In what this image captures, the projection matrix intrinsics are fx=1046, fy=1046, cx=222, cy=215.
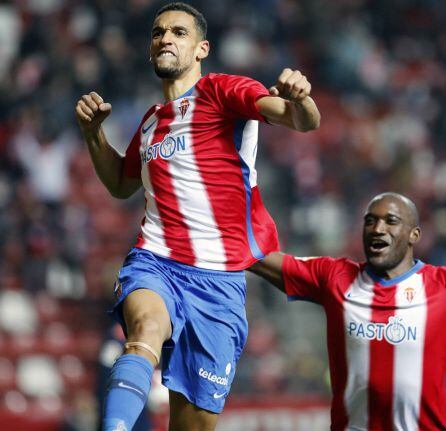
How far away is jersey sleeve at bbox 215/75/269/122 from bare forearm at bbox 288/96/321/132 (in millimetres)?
261

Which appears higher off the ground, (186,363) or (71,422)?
(186,363)

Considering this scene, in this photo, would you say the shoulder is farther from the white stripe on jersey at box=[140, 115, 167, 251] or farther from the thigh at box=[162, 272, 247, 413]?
the white stripe on jersey at box=[140, 115, 167, 251]

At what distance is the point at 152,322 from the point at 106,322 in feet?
20.5

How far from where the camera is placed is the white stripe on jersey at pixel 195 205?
473 cm

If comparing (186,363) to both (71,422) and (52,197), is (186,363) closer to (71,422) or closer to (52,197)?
(71,422)

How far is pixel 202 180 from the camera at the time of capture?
473cm

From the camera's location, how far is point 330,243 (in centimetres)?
1162

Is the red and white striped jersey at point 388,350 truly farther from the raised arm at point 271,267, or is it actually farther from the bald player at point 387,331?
the raised arm at point 271,267

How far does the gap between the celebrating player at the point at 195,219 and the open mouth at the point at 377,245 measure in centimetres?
49

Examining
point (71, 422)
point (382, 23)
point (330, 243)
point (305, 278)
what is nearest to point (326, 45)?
point (382, 23)

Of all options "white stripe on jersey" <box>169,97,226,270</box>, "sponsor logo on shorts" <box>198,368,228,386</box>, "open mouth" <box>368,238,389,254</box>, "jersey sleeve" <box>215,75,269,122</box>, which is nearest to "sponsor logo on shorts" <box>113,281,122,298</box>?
"white stripe on jersey" <box>169,97,226,270</box>

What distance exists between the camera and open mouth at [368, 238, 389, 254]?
5028mm

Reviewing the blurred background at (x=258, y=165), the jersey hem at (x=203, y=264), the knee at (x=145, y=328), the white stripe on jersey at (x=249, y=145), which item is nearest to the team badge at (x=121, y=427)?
the knee at (x=145, y=328)

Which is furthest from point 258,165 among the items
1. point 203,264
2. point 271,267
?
point 203,264
